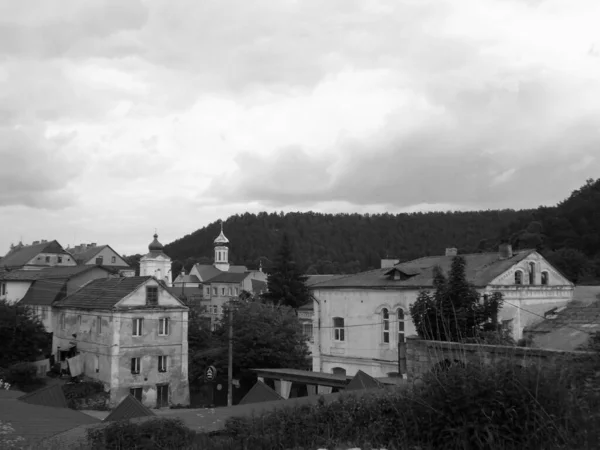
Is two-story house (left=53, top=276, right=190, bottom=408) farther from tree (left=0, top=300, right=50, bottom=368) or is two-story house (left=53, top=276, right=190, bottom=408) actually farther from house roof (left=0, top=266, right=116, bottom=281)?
house roof (left=0, top=266, right=116, bottom=281)

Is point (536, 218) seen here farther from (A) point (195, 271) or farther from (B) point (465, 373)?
(B) point (465, 373)

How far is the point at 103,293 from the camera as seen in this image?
3681cm

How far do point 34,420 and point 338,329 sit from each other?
65.6 ft

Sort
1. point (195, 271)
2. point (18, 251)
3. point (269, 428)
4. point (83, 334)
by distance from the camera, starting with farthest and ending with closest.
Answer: point (195, 271) → point (18, 251) → point (83, 334) → point (269, 428)

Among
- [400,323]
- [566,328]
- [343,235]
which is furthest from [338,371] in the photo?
[343,235]

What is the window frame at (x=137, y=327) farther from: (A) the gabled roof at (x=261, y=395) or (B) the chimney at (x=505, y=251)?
(B) the chimney at (x=505, y=251)

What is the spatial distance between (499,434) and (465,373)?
31.2 inches

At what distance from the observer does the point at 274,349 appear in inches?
1485

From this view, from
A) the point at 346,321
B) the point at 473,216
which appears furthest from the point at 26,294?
the point at 473,216

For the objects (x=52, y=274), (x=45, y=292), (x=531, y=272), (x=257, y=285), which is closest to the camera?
(x=531, y=272)

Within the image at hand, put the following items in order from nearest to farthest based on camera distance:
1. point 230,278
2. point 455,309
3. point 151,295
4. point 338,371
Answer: point 455,309 < point 338,371 < point 151,295 < point 230,278

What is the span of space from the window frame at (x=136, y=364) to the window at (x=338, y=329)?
11247mm

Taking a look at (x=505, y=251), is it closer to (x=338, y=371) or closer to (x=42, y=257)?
(x=338, y=371)

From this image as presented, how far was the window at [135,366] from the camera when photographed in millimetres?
34094
